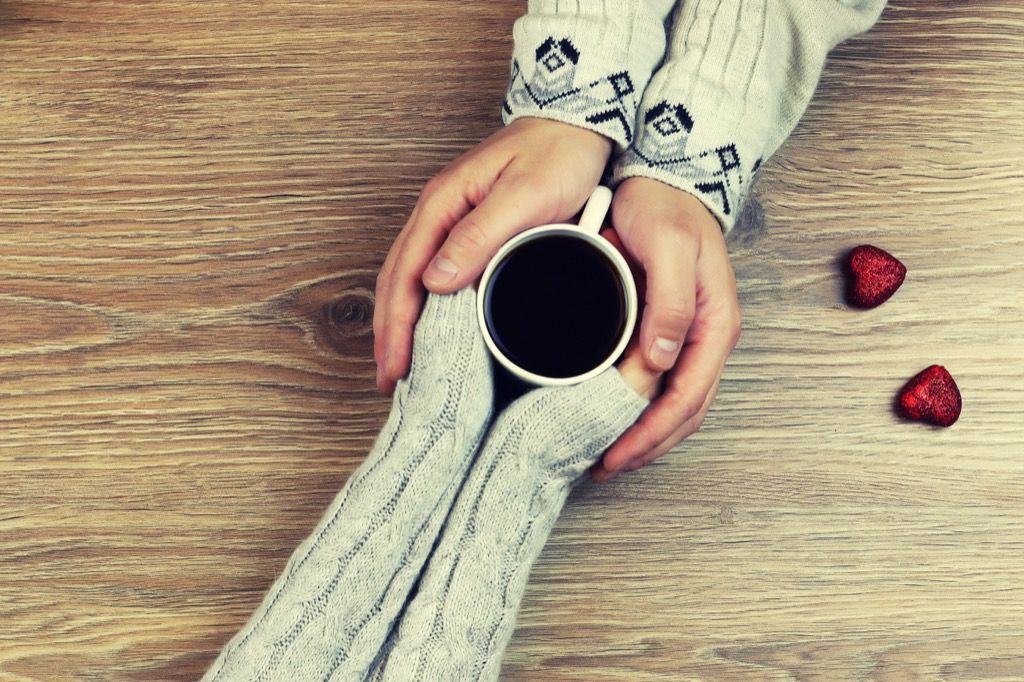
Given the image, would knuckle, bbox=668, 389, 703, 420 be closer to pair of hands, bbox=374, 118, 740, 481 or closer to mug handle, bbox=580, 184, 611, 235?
pair of hands, bbox=374, 118, 740, 481

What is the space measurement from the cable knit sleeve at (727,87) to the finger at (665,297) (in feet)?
0.22

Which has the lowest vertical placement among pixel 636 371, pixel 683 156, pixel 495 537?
pixel 495 537

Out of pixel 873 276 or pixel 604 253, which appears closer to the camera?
pixel 604 253

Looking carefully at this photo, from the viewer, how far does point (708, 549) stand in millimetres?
725

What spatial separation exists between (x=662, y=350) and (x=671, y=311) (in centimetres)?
3

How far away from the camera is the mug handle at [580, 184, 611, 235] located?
60 cm

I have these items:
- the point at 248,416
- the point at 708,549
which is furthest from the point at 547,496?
the point at 248,416

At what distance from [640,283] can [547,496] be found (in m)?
0.18

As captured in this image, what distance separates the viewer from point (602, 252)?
57cm

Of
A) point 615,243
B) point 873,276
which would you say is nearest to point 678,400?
point 615,243

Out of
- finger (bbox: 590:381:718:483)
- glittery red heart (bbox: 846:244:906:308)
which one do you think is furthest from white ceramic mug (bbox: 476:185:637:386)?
glittery red heart (bbox: 846:244:906:308)

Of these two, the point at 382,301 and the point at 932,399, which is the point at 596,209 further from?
the point at 932,399

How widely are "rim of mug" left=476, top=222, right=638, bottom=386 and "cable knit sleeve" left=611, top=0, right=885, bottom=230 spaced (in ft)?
0.38

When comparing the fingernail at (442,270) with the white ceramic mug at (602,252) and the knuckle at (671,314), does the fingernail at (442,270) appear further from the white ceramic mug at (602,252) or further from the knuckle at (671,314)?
the knuckle at (671,314)
